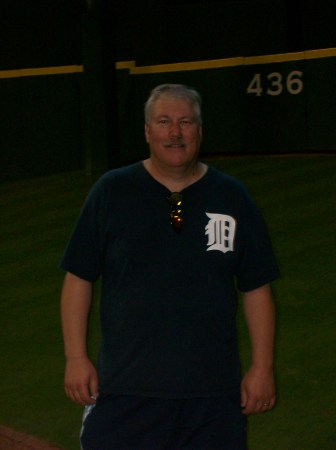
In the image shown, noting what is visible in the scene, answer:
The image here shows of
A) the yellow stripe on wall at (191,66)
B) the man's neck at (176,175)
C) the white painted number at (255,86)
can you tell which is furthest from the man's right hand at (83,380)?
the white painted number at (255,86)

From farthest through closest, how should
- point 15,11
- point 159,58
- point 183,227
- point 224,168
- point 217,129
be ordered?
point 159,58
point 15,11
point 217,129
point 224,168
point 183,227

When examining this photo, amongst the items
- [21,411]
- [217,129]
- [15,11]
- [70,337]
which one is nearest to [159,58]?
[15,11]

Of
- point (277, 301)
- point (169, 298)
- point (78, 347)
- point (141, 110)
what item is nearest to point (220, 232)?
point (169, 298)

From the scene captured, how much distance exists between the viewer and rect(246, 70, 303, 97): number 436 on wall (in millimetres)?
18125

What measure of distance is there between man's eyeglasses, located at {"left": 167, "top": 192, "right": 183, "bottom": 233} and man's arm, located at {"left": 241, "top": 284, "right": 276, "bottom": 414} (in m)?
0.37

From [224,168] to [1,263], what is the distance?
6364 millimetres

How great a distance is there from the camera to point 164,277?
339 centimetres

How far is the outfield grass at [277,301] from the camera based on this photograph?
6.30 meters

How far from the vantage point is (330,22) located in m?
26.0

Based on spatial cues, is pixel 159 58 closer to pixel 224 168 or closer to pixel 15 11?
pixel 15 11

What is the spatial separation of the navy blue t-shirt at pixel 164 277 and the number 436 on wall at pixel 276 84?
14902 millimetres

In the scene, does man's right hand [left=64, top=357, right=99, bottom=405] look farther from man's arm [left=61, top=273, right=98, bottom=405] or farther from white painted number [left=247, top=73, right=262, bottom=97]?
white painted number [left=247, top=73, right=262, bottom=97]

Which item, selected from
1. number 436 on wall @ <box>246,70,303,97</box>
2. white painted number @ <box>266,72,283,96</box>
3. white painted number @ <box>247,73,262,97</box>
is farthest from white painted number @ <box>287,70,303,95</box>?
white painted number @ <box>247,73,262,97</box>

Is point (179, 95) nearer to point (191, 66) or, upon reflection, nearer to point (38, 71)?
point (38, 71)
